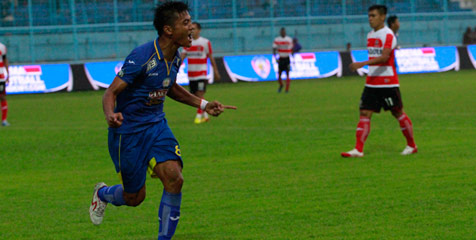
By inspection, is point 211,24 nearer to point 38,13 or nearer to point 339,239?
point 38,13

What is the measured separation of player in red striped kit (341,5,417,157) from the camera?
11.3 m

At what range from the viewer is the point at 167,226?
6133mm

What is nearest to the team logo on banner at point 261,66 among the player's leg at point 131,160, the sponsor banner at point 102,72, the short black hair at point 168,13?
the sponsor banner at point 102,72

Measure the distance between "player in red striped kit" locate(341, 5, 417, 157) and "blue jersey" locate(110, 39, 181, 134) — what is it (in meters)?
5.35

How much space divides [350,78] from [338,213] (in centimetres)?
2540

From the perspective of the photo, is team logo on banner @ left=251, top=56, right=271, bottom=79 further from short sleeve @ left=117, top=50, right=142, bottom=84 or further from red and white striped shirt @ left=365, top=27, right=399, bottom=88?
short sleeve @ left=117, top=50, right=142, bottom=84

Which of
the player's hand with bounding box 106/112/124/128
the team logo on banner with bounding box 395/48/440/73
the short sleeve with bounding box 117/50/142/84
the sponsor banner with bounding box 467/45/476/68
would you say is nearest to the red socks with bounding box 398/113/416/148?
the short sleeve with bounding box 117/50/142/84

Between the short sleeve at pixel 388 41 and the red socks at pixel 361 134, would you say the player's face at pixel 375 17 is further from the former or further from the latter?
the red socks at pixel 361 134

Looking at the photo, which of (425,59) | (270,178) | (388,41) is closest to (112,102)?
(270,178)

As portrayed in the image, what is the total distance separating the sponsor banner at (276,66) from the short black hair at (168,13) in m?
25.6

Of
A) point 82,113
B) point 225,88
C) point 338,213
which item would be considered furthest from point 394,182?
point 225,88

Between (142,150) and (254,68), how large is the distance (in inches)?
1056

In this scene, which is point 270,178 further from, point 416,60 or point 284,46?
point 416,60

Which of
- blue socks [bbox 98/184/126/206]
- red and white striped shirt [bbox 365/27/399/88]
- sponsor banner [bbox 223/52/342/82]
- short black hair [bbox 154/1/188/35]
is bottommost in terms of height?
sponsor banner [bbox 223/52/342/82]
